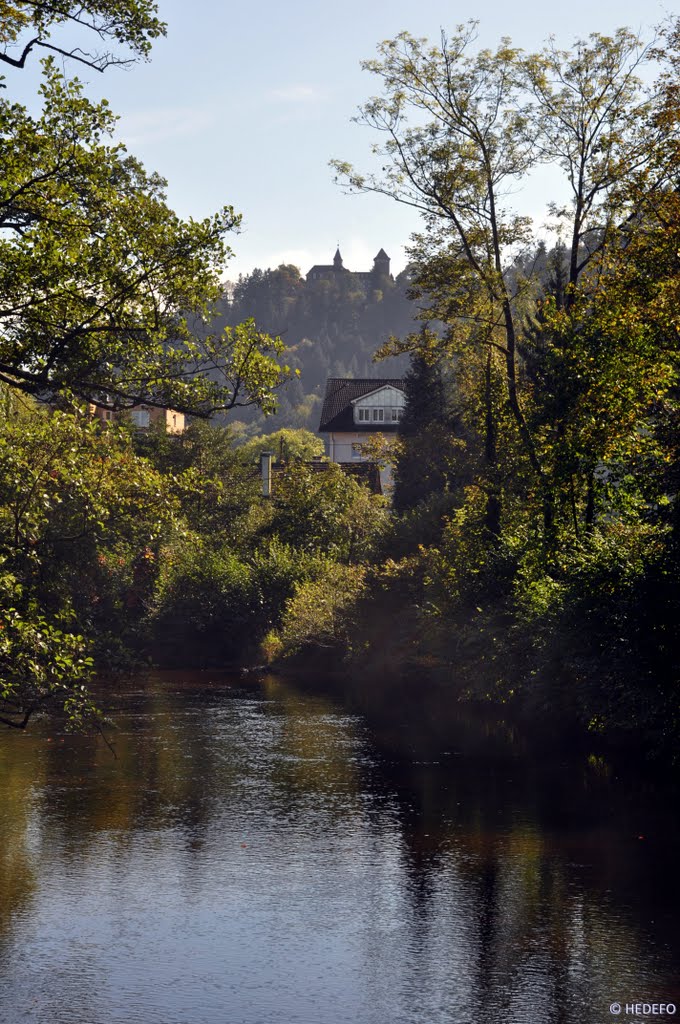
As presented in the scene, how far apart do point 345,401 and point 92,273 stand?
102m

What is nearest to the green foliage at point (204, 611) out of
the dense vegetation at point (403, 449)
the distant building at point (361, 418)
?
the dense vegetation at point (403, 449)

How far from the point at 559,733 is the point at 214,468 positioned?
39.0 meters

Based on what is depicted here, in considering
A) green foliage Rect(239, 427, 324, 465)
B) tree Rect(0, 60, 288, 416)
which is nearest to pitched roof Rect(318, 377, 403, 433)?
green foliage Rect(239, 427, 324, 465)

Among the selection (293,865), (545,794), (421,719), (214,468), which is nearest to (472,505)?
(421,719)

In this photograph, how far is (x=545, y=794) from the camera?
2252 centimetres

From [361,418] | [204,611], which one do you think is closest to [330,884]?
[204,611]

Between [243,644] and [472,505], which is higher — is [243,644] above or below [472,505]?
below

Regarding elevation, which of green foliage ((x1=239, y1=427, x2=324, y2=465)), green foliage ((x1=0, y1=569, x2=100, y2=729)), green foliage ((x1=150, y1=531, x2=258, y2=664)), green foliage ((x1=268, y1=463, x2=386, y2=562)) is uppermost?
green foliage ((x1=239, y1=427, x2=324, y2=465))

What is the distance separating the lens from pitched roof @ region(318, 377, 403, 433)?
112m

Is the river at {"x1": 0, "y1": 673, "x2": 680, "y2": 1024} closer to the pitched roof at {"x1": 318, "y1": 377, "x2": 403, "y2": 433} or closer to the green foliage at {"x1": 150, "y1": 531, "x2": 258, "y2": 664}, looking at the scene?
the green foliage at {"x1": 150, "y1": 531, "x2": 258, "y2": 664}

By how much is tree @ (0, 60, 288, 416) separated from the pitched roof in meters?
93.2

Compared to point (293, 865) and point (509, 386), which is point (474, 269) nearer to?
point (509, 386)

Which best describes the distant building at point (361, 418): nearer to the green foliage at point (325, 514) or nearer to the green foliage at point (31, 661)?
the green foliage at point (325, 514)

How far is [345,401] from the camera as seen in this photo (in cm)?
11656
